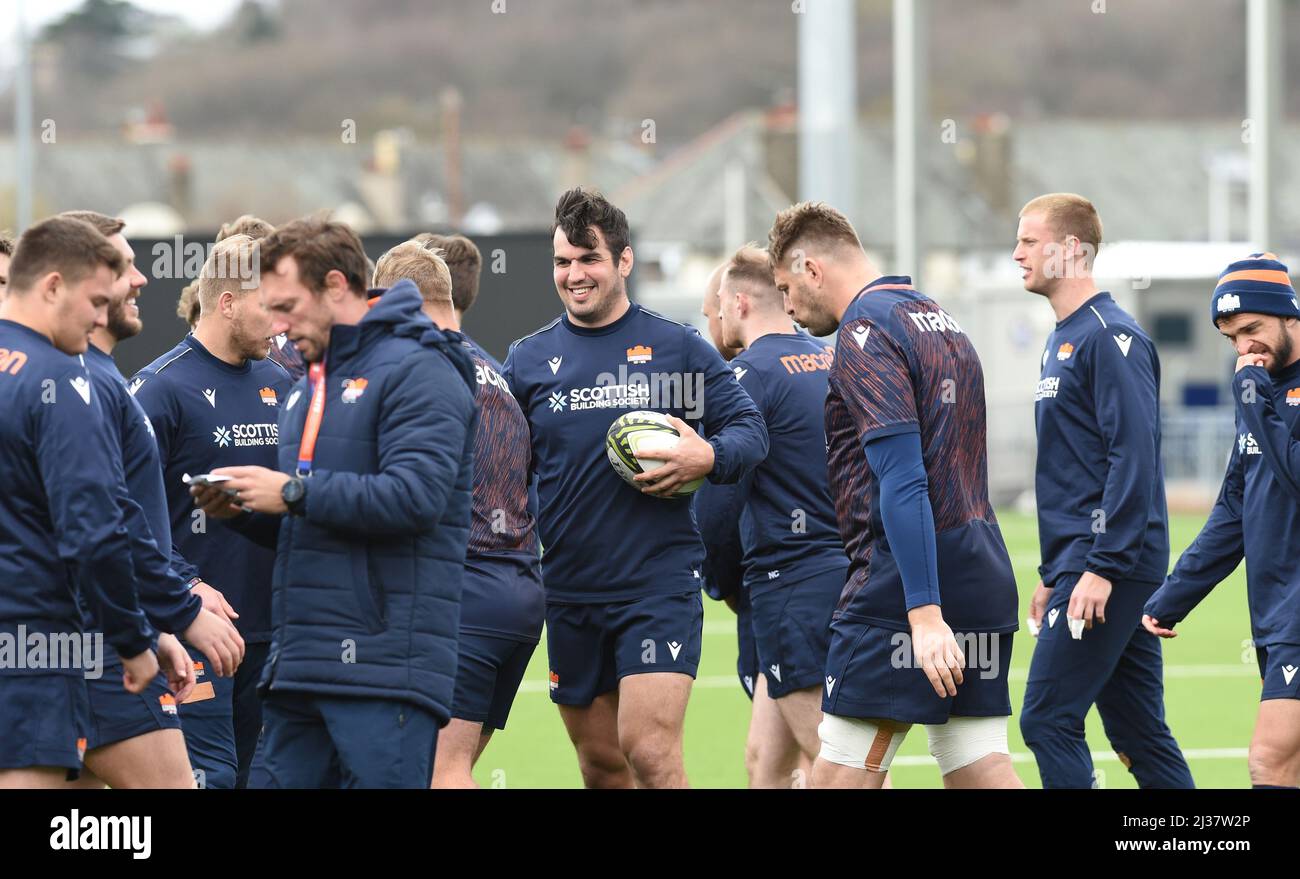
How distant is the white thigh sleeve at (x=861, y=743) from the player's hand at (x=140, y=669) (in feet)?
7.49

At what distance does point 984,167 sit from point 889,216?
15.4ft

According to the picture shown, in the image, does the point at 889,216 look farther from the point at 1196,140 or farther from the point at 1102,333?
the point at 1102,333

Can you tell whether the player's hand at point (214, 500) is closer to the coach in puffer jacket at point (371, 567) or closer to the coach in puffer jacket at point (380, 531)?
the coach in puffer jacket at point (371, 567)

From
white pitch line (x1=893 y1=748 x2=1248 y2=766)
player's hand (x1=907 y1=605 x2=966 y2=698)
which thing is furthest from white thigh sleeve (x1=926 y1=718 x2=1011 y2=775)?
white pitch line (x1=893 y1=748 x2=1248 y2=766)

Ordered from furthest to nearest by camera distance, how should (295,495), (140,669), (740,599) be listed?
1. (740,599)
2. (140,669)
3. (295,495)

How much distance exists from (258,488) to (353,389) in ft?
1.35

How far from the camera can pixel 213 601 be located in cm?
684

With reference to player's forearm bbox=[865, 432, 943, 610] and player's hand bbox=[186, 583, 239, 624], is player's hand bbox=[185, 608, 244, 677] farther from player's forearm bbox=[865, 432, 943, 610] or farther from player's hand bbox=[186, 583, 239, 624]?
player's forearm bbox=[865, 432, 943, 610]

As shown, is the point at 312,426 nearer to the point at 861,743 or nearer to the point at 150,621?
the point at 150,621

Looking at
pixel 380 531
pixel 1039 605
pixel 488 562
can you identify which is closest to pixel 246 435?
pixel 488 562

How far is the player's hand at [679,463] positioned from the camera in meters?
7.00

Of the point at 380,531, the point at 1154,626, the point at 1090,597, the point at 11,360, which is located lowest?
the point at 1154,626
